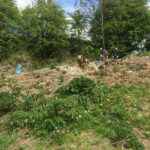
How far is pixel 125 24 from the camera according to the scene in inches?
500

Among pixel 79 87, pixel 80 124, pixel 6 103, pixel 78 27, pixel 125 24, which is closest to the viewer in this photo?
pixel 80 124

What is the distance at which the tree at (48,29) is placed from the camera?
1246 cm

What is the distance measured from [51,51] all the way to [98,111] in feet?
39.5

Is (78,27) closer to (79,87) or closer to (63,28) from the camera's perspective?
(63,28)

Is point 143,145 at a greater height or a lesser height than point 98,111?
lesser

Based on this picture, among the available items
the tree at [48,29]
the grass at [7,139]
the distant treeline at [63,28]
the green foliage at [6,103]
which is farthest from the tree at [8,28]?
the grass at [7,139]

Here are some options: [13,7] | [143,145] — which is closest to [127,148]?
[143,145]

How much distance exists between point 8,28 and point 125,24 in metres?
12.6

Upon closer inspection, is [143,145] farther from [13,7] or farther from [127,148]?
[13,7]

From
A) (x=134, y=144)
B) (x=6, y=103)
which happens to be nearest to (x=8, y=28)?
(x=6, y=103)

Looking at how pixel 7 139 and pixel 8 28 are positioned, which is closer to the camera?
pixel 7 139

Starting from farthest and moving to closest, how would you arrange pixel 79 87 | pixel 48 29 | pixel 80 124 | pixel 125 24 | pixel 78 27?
1. pixel 78 27
2. pixel 125 24
3. pixel 48 29
4. pixel 79 87
5. pixel 80 124

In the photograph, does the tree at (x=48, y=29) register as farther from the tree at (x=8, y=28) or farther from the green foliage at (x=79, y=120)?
the green foliage at (x=79, y=120)

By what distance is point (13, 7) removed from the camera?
12648mm
